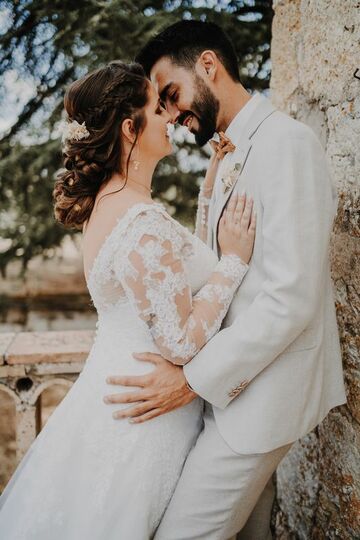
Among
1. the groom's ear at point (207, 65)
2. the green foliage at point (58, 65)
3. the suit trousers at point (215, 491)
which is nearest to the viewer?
the suit trousers at point (215, 491)

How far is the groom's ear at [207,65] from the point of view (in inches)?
77.4

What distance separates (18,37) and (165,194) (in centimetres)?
151

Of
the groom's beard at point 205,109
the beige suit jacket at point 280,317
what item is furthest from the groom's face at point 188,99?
the beige suit jacket at point 280,317

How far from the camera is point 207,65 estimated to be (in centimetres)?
197

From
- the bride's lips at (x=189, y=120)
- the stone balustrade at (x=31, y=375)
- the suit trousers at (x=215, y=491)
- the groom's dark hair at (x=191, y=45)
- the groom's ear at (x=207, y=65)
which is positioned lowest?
the stone balustrade at (x=31, y=375)

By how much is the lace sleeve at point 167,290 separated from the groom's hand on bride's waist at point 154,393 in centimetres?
8

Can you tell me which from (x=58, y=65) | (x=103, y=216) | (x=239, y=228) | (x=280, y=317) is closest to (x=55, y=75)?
(x=58, y=65)

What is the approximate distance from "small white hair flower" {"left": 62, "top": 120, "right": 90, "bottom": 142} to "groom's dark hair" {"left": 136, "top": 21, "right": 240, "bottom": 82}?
51cm

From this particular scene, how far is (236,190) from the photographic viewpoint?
5.64 feet

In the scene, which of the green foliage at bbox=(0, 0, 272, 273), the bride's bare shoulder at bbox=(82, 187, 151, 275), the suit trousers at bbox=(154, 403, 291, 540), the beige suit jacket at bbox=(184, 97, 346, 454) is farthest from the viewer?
the green foliage at bbox=(0, 0, 272, 273)

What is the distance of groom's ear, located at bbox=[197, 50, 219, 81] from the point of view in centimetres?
196

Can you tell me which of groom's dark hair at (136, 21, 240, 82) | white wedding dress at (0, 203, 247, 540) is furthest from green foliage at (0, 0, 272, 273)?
white wedding dress at (0, 203, 247, 540)

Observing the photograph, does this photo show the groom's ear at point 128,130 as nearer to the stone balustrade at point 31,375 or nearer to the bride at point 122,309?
the bride at point 122,309

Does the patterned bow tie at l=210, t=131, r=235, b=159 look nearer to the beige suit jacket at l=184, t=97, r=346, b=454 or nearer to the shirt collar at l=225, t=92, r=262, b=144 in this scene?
the shirt collar at l=225, t=92, r=262, b=144
